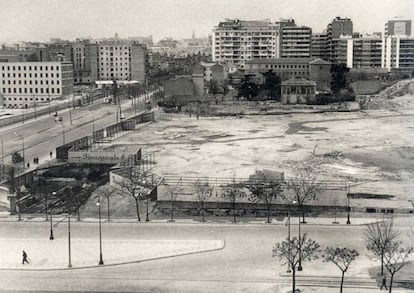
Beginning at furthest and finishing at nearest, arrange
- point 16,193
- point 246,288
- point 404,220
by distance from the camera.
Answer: point 16,193 < point 404,220 < point 246,288

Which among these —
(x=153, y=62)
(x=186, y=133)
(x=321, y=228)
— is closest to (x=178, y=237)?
(x=321, y=228)

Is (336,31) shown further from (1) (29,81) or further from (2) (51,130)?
(2) (51,130)

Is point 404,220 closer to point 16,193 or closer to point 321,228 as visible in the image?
point 321,228

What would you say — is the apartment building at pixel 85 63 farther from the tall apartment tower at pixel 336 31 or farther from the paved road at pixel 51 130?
the tall apartment tower at pixel 336 31

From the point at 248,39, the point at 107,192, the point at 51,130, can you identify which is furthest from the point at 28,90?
the point at 107,192

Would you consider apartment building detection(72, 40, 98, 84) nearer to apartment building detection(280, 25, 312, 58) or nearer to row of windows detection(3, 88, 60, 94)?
row of windows detection(3, 88, 60, 94)

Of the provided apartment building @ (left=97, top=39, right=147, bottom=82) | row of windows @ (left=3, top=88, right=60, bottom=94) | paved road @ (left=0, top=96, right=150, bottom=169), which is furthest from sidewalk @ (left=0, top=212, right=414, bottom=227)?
apartment building @ (left=97, top=39, right=147, bottom=82)
